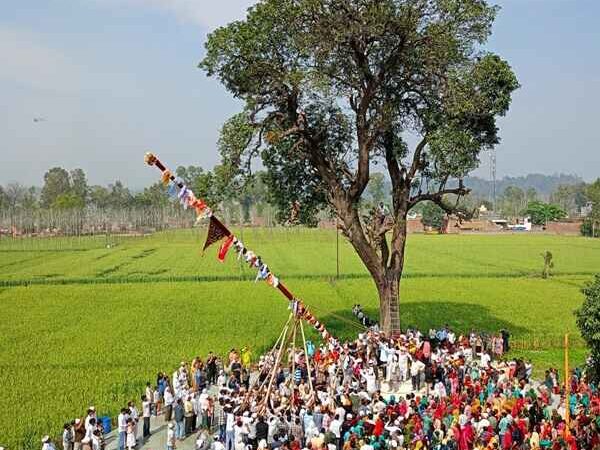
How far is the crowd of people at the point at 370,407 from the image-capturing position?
600 inches

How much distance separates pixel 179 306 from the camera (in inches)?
1606

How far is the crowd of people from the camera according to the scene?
15.2m

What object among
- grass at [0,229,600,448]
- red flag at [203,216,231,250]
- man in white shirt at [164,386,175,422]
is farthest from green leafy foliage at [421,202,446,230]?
red flag at [203,216,231,250]

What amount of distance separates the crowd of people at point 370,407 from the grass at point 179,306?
3494 mm

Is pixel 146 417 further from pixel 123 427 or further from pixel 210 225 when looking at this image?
pixel 210 225

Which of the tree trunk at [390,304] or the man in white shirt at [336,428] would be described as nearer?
the man in white shirt at [336,428]

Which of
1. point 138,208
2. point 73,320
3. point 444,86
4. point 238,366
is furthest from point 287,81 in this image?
point 138,208

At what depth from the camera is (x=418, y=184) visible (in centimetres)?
2727

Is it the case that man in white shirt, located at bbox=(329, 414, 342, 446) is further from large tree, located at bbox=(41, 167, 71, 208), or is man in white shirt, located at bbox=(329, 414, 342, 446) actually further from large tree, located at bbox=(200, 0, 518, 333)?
large tree, located at bbox=(41, 167, 71, 208)

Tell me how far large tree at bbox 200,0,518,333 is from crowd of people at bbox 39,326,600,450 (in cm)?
584

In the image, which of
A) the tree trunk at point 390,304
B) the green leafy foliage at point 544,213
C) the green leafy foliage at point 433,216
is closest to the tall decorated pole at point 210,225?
the tree trunk at point 390,304

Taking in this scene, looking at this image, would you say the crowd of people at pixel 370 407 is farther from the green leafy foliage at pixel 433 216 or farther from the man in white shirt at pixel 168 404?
the green leafy foliage at pixel 433 216

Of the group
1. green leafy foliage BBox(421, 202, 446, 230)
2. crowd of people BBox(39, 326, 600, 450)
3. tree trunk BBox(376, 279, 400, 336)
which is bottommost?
crowd of people BBox(39, 326, 600, 450)

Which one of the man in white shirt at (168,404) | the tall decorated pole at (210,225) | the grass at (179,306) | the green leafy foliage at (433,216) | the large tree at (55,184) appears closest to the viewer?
the tall decorated pole at (210,225)
